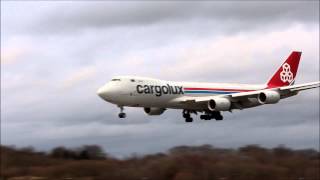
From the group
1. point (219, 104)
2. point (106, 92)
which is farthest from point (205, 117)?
point (106, 92)

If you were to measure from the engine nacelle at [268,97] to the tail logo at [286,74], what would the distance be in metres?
11.5

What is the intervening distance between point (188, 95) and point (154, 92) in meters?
5.36

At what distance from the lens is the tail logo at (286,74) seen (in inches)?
3696

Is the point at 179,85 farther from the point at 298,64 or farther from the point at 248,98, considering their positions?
the point at 298,64

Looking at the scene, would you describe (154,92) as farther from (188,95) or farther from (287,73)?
(287,73)

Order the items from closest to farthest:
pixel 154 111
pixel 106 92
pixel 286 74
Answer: pixel 106 92 → pixel 154 111 → pixel 286 74

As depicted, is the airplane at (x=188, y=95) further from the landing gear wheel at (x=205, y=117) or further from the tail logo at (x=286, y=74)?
the tail logo at (x=286, y=74)

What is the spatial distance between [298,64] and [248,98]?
52.0 feet

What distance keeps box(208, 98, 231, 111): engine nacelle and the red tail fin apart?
14466 millimetres

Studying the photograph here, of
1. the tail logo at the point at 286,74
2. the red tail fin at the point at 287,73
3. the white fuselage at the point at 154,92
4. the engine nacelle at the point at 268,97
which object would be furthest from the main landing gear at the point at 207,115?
the tail logo at the point at 286,74

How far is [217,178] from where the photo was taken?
4031 inches

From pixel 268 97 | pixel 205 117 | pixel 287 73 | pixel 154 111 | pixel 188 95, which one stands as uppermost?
pixel 287 73

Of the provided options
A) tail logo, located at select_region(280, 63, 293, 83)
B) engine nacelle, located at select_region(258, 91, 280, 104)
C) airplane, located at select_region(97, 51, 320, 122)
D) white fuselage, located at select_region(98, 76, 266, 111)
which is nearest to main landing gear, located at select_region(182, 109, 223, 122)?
airplane, located at select_region(97, 51, 320, 122)

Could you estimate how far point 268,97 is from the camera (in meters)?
81.8
